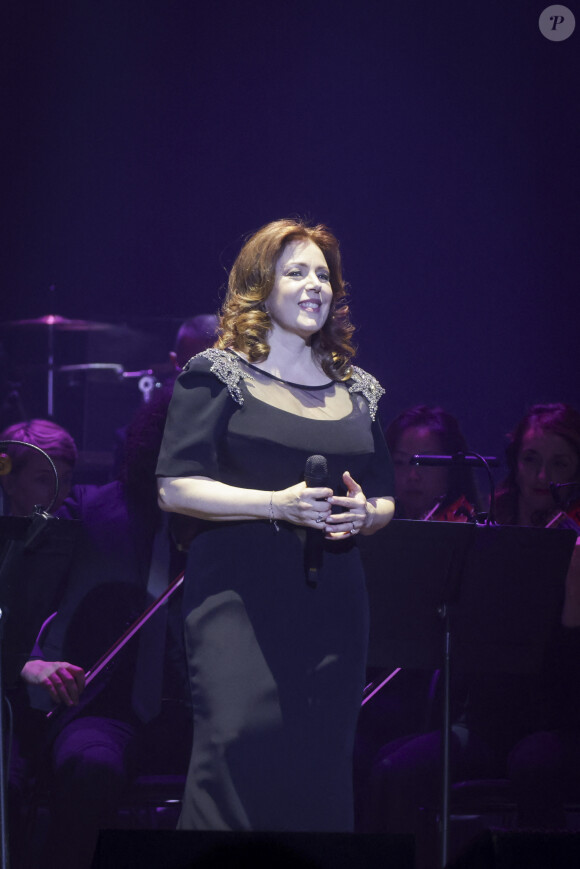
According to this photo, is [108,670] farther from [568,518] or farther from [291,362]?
[568,518]

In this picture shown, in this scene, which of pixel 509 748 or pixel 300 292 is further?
pixel 509 748

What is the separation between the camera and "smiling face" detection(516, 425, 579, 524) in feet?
11.9

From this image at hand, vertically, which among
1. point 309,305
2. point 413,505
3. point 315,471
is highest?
point 309,305

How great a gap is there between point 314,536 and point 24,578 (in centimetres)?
75

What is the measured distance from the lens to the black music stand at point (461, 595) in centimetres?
274

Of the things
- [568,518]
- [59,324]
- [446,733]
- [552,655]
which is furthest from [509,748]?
[59,324]

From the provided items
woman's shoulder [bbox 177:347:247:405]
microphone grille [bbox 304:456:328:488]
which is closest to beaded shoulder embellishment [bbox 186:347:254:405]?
woman's shoulder [bbox 177:347:247:405]

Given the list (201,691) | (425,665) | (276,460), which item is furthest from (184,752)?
(276,460)

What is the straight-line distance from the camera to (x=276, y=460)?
2.30 meters

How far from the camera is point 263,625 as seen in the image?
2229mm

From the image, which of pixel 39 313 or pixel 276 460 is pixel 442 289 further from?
pixel 276 460

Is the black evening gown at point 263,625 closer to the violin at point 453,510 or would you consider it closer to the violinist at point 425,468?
the violin at point 453,510

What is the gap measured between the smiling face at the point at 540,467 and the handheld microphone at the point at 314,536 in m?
1.55

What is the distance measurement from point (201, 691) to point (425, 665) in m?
0.87
